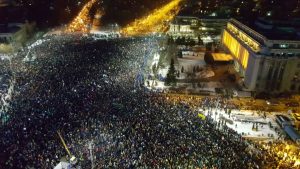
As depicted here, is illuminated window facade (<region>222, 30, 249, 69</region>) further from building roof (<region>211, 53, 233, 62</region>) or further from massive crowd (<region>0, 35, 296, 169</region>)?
massive crowd (<region>0, 35, 296, 169</region>)

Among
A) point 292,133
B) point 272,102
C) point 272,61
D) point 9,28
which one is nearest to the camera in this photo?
point 292,133

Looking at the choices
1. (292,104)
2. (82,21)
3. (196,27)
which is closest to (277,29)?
(292,104)

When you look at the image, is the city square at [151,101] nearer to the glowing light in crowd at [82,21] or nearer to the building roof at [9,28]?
the building roof at [9,28]

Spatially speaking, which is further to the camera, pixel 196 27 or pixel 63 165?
pixel 196 27

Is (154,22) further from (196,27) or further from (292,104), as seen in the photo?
(292,104)

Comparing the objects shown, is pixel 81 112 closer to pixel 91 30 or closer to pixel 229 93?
pixel 229 93

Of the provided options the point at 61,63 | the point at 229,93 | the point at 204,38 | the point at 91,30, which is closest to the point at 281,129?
the point at 229,93
